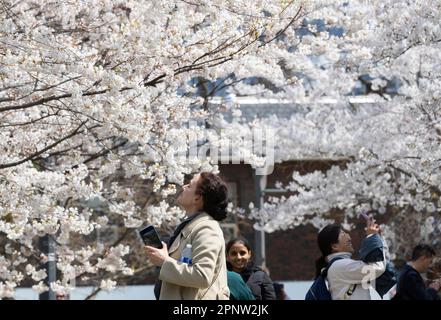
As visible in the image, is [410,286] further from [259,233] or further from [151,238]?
[259,233]

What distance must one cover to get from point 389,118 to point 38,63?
8.47 meters

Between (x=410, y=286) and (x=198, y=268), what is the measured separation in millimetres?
2987

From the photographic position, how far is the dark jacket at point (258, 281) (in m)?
7.87

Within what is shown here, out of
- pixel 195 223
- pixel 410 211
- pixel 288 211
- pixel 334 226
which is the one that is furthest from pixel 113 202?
pixel 410 211

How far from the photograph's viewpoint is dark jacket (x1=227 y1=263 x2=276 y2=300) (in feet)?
25.8

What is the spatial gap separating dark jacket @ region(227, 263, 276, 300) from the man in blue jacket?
0.94 m

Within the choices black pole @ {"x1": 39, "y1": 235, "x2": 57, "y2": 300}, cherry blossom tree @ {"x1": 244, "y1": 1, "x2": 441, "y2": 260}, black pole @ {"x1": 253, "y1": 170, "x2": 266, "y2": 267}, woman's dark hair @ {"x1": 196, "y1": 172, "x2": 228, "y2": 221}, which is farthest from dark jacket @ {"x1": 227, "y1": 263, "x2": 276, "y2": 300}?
black pole @ {"x1": 253, "y1": 170, "x2": 266, "y2": 267}

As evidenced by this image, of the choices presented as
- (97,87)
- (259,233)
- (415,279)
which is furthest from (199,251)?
(259,233)

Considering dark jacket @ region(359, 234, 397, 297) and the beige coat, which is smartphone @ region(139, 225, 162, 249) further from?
dark jacket @ region(359, 234, 397, 297)

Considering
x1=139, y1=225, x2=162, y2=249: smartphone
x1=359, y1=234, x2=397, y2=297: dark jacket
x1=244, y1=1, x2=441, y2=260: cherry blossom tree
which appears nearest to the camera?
x1=139, y1=225, x2=162, y2=249: smartphone

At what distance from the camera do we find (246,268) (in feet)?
26.2

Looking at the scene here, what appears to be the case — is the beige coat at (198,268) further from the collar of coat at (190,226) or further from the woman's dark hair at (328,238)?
the woman's dark hair at (328,238)

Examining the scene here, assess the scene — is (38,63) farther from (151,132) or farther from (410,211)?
(410,211)
